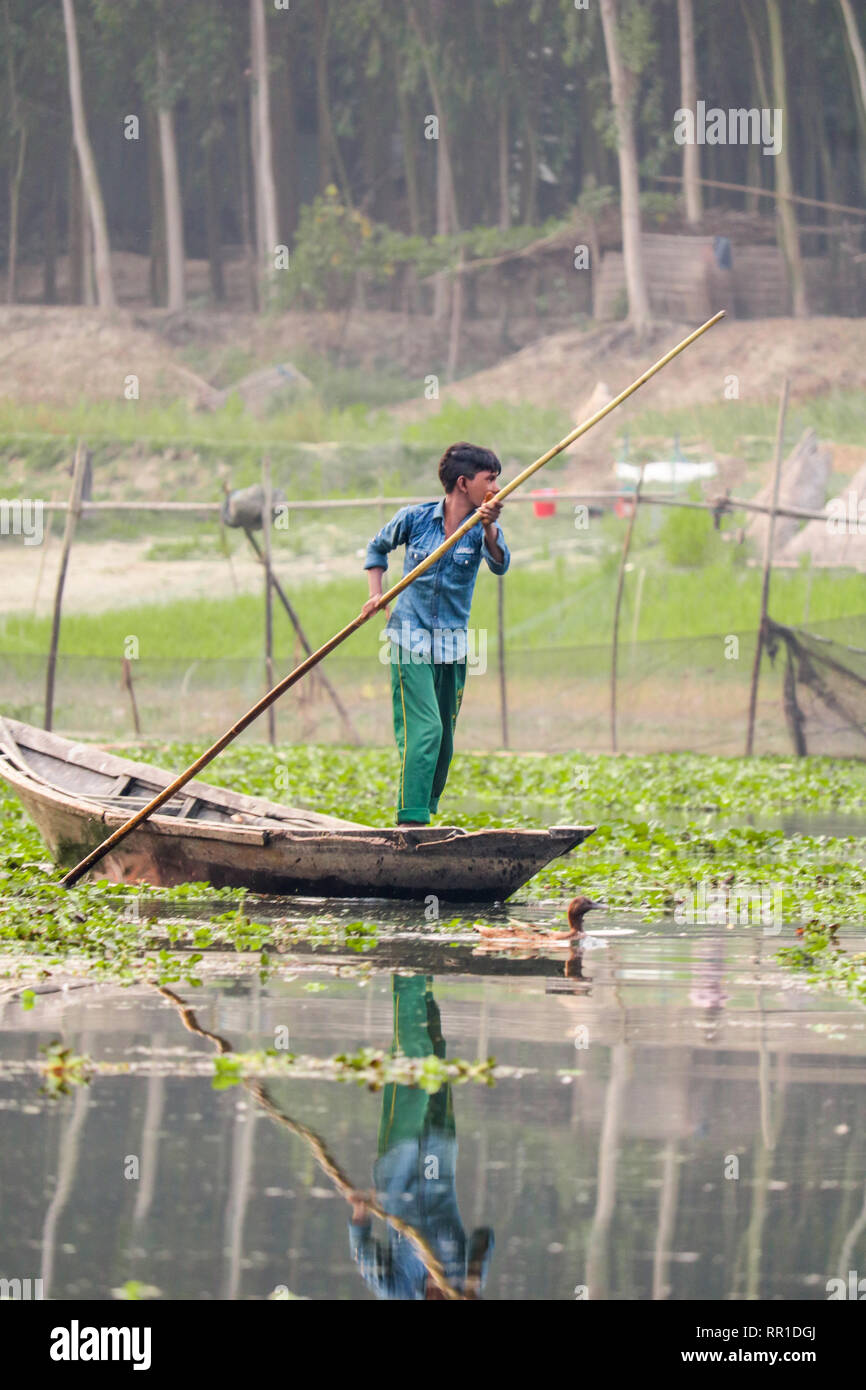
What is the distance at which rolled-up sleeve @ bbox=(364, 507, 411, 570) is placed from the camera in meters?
8.52

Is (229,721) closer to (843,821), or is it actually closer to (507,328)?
(843,821)

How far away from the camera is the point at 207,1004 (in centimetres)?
591

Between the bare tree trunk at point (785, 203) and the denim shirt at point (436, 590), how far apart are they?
1006 inches

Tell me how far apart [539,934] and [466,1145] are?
291 centimetres

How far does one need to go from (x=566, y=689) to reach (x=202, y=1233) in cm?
1842

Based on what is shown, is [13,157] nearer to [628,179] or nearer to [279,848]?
[628,179]

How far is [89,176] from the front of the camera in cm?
3491

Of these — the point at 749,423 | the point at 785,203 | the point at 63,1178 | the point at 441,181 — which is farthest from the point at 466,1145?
the point at 441,181

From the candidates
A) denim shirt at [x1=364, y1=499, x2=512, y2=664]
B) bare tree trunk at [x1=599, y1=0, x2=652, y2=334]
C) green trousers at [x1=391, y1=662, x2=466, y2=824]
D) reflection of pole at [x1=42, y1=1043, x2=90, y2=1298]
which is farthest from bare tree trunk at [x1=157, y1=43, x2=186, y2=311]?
reflection of pole at [x1=42, y1=1043, x2=90, y2=1298]

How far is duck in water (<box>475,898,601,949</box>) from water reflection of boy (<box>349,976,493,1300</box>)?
1.85 m

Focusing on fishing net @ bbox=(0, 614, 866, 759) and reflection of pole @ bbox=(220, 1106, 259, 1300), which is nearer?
reflection of pole @ bbox=(220, 1106, 259, 1300)

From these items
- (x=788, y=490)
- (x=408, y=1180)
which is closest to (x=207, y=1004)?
(x=408, y=1180)

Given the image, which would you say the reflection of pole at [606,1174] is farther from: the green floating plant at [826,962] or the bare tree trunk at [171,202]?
the bare tree trunk at [171,202]

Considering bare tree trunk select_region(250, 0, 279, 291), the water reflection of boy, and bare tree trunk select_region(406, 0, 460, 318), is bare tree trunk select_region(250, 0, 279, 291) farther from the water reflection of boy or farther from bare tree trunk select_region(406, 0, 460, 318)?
the water reflection of boy
